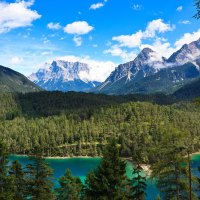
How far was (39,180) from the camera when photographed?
4069 cm

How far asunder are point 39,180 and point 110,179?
520 inches

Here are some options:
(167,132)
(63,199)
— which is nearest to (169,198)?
(167,132)

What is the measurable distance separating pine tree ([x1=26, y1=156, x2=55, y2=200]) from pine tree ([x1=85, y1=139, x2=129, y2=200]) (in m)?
9.95

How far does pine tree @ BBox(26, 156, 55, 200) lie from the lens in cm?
3969

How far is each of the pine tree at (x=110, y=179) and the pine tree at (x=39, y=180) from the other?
9.95 meters

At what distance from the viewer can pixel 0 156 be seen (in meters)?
33.9

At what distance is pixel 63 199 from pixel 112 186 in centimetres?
2556

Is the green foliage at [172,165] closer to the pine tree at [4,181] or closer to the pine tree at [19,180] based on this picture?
the pine tree at [4,181]

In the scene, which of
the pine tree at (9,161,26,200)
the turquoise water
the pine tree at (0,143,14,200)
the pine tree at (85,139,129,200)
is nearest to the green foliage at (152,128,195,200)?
the pine tree at (85,139,129,200)

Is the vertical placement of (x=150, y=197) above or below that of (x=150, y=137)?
below

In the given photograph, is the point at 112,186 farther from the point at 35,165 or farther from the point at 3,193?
the point at 35,165

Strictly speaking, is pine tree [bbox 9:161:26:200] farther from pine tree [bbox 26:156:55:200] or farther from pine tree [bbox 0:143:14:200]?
pine tree [bbox 0:143:14:200]

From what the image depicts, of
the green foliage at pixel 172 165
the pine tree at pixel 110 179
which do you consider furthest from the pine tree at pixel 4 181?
the green foliage at pixel 172 165

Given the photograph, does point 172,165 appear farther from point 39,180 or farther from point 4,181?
point 39,180
